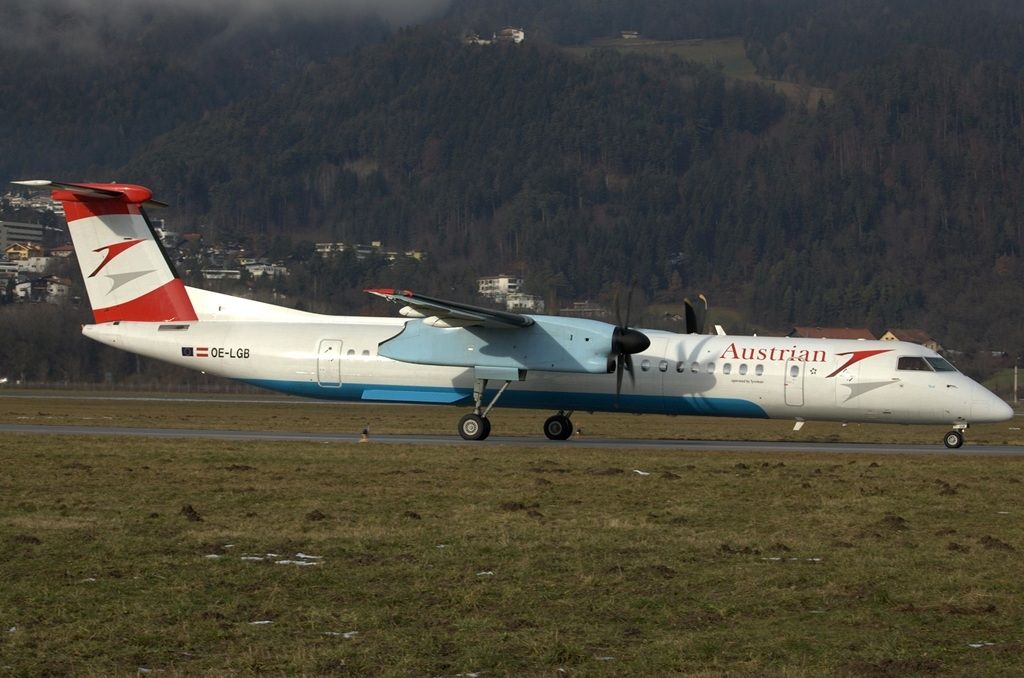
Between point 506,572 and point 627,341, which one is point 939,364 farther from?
point 506,572

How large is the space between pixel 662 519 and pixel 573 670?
8.35 m

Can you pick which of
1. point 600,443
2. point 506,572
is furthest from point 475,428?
point 506,572

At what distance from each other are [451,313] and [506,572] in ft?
56.3

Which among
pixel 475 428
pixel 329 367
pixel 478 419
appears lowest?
pixel 475 428

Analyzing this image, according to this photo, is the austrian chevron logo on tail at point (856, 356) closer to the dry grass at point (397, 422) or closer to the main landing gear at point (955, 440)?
the main landing gear at point (955, 440)

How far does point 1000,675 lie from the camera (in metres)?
9.73

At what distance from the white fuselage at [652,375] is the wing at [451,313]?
2.53 feet

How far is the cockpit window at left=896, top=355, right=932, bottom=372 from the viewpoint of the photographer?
31.5 m

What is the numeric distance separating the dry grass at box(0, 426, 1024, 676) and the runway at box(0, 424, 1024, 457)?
645 cm

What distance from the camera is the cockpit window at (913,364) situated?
31484 mm

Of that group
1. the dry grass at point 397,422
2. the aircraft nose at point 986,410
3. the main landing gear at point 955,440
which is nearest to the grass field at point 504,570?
the aircraft nose at point 986,410

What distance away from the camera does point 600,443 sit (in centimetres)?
3241

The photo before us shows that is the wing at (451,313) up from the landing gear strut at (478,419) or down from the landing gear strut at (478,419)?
up

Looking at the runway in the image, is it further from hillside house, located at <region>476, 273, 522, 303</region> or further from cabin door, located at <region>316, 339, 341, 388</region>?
hillside house, located at <region>476, 273, 522, 303</region>
